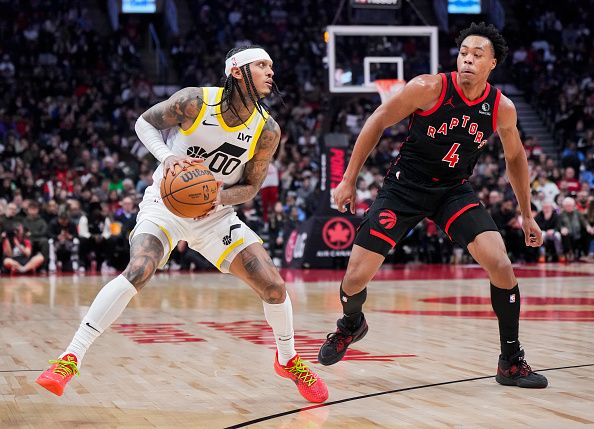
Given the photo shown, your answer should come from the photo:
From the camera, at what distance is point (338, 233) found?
17531mm

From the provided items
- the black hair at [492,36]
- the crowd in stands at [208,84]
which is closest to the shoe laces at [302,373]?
the black hair at [492,36]

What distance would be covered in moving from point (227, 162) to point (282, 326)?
961mm

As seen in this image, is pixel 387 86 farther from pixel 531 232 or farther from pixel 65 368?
pixel 65 368

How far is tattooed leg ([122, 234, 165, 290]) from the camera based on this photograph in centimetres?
511

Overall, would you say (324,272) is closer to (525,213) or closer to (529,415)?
(525,213)

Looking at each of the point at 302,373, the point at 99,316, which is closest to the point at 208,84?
the point at 302,373

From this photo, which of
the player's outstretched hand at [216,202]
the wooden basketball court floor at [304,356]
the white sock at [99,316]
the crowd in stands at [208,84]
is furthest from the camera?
the crowd in stands at [208,84]

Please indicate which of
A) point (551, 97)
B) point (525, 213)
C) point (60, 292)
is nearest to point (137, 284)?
point (525, 213)

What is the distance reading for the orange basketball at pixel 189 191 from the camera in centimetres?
512

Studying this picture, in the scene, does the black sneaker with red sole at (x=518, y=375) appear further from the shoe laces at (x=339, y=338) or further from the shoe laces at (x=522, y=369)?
the shoe laces at (x=339, y=338)

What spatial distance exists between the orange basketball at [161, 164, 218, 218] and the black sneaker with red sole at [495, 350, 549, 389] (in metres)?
1.90

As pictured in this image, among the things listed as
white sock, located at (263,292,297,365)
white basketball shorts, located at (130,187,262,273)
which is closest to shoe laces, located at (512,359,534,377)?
white sock, located at (263,292,297,365)

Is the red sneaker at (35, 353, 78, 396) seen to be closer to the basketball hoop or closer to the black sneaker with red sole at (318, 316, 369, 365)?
the black sneaker with red sole at (318, 316, 369, 365)

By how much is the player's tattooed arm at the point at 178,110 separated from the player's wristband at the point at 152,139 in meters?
0.04
